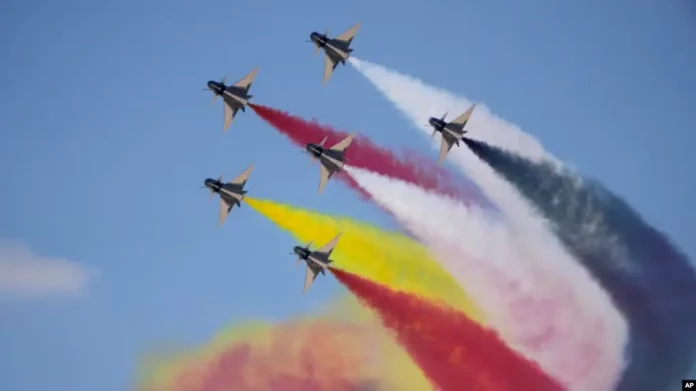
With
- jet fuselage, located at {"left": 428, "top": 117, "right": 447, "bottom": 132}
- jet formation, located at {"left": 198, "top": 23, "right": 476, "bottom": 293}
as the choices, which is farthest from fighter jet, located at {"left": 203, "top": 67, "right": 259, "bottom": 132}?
jet fuselage, located at {"left": 428, "top": 117, "right": 447, "bottom": 132}

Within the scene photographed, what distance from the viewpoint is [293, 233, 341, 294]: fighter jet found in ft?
260

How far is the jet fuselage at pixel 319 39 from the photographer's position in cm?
8106

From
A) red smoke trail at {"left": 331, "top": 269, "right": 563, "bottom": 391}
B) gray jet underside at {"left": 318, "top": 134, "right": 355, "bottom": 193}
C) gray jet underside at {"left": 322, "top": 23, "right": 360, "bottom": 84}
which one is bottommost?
red smoke trail at {"left": 331, "top": 269, "right": 563, "bottom": 391}

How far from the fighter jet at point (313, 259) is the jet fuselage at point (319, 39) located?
443 inches

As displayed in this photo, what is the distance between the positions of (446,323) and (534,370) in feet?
18.7

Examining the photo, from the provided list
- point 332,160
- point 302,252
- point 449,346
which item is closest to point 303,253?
point 302,252

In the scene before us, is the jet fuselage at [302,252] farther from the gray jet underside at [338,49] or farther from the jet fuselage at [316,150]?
the gray jet underside at [338,49]

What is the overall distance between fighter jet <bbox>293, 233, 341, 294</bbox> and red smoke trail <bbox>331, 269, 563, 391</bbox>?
48.0 inches

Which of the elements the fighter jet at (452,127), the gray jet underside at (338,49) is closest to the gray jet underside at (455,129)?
the fighter jet at (452,127)

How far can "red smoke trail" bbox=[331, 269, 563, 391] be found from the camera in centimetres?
7881

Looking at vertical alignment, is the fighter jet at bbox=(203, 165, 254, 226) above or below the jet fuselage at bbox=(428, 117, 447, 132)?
below

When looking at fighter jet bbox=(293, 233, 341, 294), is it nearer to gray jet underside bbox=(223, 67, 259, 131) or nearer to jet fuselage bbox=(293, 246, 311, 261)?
jet fuselage bbox=(293, 246, 311, 261)

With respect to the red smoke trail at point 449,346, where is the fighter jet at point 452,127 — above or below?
above

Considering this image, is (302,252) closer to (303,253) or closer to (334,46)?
(303,253)
